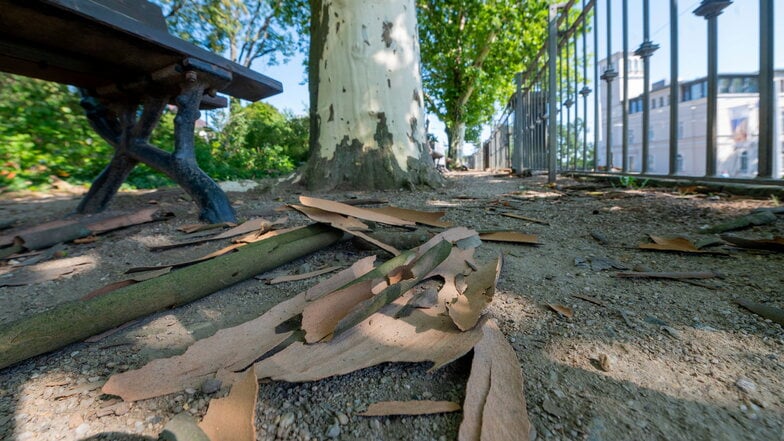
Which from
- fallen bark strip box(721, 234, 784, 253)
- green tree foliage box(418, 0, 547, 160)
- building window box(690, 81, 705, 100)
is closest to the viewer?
fallen bark strip box(721, 234, 784, 253)

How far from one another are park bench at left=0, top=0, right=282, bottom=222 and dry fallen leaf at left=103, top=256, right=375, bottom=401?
1.53 meters

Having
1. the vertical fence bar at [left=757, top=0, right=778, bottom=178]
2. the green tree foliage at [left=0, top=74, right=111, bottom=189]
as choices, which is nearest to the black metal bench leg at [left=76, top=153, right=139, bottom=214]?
the green tree foliage at [left=0, top=74, right=111, bottom=189]

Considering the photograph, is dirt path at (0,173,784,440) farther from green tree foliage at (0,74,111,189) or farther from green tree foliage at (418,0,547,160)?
green tree foliage at (418,0,547,160)

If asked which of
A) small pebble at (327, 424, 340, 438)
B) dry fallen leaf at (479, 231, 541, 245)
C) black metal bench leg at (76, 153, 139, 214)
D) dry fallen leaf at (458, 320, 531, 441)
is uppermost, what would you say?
black metal bench leg at (76, 153, 139, 214)

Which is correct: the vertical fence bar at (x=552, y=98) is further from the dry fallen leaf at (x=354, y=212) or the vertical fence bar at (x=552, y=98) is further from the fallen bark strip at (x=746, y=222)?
the dry fallen leaf at (x=354, y=212)

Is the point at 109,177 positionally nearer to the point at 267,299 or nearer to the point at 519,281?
the point at 267,299

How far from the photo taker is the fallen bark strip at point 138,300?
950mm

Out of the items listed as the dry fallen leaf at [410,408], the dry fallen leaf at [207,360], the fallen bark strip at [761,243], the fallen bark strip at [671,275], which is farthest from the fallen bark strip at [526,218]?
the dry fallen leaf at [410,408]

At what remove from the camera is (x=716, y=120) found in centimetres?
307

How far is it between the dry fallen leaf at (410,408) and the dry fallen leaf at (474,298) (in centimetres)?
23

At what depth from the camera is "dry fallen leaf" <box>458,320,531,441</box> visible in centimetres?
68

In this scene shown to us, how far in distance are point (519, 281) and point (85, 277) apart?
1.75 metres

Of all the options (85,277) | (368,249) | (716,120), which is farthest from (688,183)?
(85,277)

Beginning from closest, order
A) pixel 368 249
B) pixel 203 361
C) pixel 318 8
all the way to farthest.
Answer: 1. pixel 203 361
2. pixel 368 249
3. pixel 318 8
